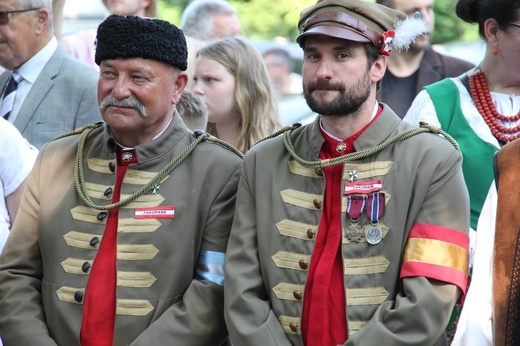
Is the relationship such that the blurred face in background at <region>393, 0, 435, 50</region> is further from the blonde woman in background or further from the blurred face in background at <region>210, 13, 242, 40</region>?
the blurred face in background at <region>210, 13, 242, 40</region>

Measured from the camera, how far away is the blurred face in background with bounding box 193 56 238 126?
257 inches

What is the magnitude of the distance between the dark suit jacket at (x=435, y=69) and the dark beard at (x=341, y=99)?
2450mm

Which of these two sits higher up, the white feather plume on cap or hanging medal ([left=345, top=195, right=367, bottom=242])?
the white feather plume on cap

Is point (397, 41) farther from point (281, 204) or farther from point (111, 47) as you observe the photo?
point (111, 47)

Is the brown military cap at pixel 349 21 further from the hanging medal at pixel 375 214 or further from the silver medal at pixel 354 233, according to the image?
the silver medal at pixel 354 233

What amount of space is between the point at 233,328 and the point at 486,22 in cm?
207

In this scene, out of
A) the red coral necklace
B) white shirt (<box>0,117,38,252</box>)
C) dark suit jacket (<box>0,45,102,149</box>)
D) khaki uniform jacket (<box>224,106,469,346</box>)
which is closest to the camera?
khaki uniform jacket (<box>224,106,469,346</box>)

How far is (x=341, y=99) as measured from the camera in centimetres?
453

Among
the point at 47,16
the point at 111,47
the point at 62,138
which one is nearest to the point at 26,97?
the point at 47,16

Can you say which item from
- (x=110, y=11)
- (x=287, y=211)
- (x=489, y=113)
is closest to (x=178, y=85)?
(x=287, y=211)

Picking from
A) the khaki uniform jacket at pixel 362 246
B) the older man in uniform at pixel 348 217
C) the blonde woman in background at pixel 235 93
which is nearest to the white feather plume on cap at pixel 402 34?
the older man in uniform at pixel 348 217

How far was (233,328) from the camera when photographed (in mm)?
4492

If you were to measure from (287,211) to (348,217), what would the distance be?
0.91 feet

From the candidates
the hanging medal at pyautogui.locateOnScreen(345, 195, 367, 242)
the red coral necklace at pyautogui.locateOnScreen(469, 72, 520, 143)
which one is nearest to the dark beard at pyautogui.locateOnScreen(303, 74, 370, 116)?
the hanging medal at pyautogui.locateOnScreen(345, 195, 367, 242)
